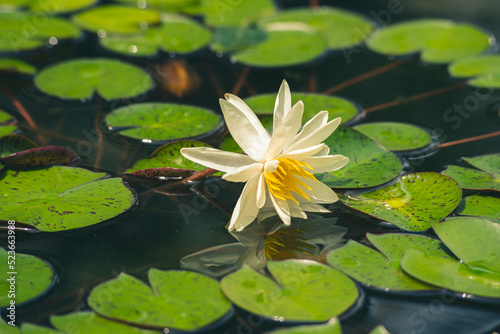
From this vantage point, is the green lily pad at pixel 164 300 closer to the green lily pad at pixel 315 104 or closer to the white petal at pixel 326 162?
the white petal at pixel 326 162

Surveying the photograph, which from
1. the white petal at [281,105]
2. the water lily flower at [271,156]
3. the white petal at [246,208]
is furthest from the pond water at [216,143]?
the white petal at [281,105]

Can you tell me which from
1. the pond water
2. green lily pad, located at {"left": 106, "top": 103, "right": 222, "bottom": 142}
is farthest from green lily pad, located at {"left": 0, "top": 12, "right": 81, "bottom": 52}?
green lily pad, located at {"left": 106, "top": 103, "right": 222, "bottom": 142}

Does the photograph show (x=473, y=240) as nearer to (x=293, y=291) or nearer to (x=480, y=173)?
(x=480, y=173)

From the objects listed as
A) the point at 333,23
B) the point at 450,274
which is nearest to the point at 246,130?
the point at 450,274

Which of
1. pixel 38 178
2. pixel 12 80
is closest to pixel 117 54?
pixel 12 80

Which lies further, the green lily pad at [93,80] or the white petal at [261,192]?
the green lily pad at [93,80]

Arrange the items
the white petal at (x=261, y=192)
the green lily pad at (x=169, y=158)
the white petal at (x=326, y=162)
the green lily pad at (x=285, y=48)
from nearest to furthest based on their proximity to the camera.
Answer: the white petal at (x=261, y=192) → the white petal at (x=326, y=162) → the green lily pad at (x=169, y=158) → the green lily pad at (x=285, y=48)
